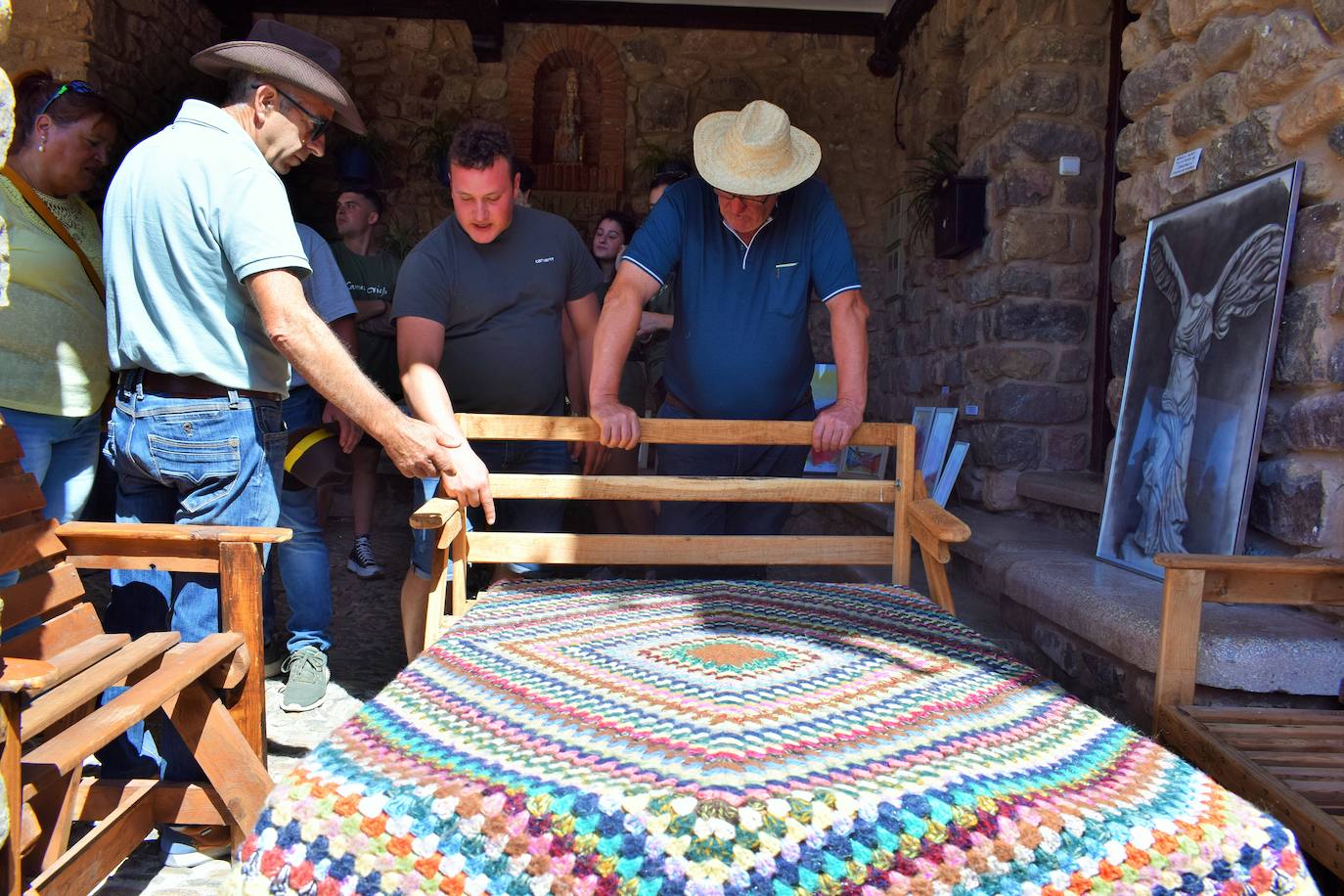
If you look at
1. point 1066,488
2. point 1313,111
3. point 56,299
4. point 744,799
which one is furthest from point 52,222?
point 1066,488

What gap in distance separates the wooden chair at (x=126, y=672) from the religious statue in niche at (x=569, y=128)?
5.18 m

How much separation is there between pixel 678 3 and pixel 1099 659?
5.28 m

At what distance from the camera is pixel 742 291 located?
2.51 meters

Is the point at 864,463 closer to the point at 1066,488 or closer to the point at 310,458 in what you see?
the point at 1066,488

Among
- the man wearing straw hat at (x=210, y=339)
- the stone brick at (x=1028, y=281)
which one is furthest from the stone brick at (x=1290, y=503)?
the man wearing straw hat at (x=210, y=339)

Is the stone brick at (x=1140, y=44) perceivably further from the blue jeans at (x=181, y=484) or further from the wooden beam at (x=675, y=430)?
the blue jeans at (x=181, y=484)

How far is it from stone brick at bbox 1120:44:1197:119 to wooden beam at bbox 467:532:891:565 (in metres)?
1.76

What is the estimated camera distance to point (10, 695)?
113 cm

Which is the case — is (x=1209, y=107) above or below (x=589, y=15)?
below

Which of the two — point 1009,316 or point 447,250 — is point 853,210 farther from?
point 447,250

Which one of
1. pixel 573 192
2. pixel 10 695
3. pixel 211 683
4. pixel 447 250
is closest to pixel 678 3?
pixel 573 192

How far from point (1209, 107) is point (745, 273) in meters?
Result: 1.44

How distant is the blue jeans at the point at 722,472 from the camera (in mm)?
2602

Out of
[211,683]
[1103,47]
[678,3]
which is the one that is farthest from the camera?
[678,3]
